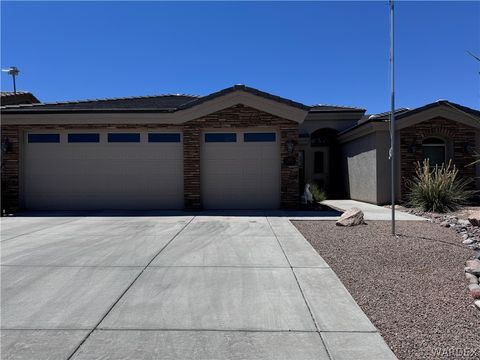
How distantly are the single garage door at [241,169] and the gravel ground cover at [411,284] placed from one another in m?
4.85

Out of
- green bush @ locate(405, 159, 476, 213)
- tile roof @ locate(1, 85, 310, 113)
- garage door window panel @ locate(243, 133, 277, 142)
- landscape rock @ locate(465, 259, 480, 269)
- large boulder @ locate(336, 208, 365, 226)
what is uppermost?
tile roof @ locate(1, 85, 310, 113)

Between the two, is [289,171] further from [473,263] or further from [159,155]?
[473,263]

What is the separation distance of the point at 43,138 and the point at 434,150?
592 inches

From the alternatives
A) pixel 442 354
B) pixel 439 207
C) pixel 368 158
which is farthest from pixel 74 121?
pixel 442 354

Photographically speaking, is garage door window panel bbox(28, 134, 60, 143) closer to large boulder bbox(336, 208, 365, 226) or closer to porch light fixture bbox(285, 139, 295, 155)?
porch light fixture bbox(285, 139, 295, 155)

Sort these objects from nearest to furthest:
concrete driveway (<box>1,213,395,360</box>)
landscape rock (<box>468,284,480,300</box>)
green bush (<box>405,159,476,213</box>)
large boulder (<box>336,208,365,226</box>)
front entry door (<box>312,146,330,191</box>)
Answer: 1. concrete driveway (<box>1,213,395,360</box>)
2. landscape rock (<box>468,284,480,300</box>)
3. large boulder (<box>336,208,365,226</box>)
4. green bush (<box>405,159,476,213</box>)
5. front entry door (<box>312,146,330,191</box>)

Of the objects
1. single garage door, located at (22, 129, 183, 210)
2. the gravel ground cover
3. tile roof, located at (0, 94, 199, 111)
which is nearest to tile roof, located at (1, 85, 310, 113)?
tile roof, located at (0, 94, 199, 111)

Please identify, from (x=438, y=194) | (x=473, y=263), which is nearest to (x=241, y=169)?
(x=438, y=194)

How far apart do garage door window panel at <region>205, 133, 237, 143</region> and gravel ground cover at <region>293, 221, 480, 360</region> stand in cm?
576

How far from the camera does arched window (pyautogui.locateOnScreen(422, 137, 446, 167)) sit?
1658cm

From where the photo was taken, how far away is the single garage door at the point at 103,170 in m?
14.7

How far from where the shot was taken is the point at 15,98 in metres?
26.9

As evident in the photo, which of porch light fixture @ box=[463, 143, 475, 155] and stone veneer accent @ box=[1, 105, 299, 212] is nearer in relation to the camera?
stone veneer accent @ box=[1, 105, 299, 212]

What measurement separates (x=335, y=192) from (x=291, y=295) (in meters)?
16.8
